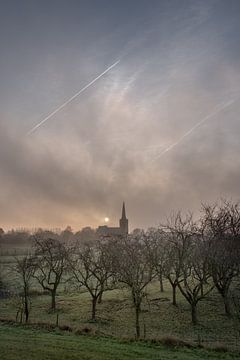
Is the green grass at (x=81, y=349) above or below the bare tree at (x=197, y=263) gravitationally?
below

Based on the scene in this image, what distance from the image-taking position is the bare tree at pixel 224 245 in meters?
45.9

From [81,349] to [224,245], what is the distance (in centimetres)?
2911

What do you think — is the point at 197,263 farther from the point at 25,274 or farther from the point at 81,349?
the point at 81,349

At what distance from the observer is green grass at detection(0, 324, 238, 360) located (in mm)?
22328

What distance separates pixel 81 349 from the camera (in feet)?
79.3

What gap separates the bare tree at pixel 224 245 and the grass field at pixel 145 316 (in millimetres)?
3398

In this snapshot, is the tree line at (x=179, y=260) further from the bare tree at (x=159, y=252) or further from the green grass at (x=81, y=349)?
the green grass at (x=81, y=349)

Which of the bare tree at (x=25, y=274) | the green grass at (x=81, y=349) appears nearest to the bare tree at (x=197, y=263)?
the green grass at (x=81, y=349)

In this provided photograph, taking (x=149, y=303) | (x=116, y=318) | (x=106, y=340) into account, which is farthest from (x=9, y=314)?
(x=106, y=340)

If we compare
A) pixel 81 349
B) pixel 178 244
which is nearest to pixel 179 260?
pixel 178 244

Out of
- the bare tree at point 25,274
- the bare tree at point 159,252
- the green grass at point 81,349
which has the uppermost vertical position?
the bare tree at point 159,252

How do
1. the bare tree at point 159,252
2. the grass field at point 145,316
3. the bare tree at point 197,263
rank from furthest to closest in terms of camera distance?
the bare tree at point 159,252
the bare tree at point 197,263
the grass field at point 145,316

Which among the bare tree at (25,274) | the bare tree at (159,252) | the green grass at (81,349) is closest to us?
the green grass at (81,349)

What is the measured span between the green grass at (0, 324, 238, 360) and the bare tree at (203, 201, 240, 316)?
20.5 meters
